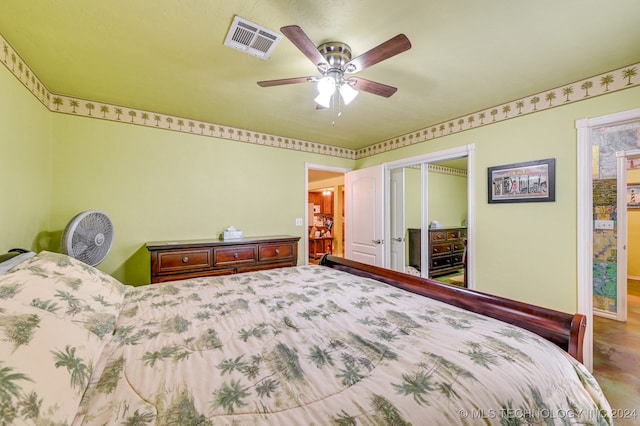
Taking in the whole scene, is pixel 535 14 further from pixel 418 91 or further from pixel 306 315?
pixel 306 315

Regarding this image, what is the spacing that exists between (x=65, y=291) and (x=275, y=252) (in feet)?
7.43

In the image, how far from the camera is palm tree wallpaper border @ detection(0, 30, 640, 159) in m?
2.02

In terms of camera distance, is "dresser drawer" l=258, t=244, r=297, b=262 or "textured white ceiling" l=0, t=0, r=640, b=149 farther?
"dresser drawer" l=258, t=244, r=297, b=262

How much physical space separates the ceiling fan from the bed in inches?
55.2

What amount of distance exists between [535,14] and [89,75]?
10.3ft

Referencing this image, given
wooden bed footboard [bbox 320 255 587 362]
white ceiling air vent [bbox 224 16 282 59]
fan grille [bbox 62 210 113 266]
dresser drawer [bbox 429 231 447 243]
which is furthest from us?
dresser drawer [bbox 429 231 447 243]

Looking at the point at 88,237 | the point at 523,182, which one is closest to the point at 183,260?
the point at 88,237

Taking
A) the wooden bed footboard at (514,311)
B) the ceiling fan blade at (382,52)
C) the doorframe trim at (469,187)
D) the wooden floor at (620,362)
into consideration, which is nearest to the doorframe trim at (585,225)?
the wooden floor at (620,362)

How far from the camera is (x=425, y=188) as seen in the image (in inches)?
156

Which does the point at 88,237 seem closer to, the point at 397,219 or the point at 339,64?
the point at 339,64

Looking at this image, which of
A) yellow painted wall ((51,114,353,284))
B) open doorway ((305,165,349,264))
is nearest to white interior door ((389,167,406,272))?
yellow painted wall ((51,114,353,284))

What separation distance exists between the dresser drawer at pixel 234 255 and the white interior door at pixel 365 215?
5.74ft

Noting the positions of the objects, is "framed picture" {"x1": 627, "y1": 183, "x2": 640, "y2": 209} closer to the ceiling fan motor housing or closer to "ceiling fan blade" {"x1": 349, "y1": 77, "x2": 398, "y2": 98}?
"ceiling fan blade" {"x1": 349, "y1": 77, "x2": 398, "y2": 98}

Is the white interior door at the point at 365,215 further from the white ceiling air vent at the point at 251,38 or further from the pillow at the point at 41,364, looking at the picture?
the pillow at the point at 41,364
